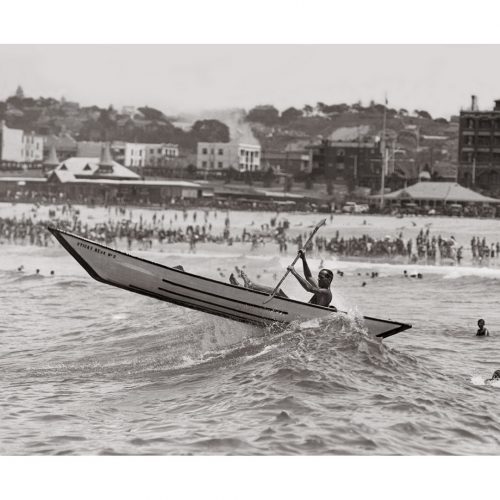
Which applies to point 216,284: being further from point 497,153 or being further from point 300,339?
point 497,153

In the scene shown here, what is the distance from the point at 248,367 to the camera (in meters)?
9.63

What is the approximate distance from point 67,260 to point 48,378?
357 cm

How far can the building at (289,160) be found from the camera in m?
11.8

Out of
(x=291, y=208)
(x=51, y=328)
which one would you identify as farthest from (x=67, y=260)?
(x=291, y=208)

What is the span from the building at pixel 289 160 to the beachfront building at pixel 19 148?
300 cm

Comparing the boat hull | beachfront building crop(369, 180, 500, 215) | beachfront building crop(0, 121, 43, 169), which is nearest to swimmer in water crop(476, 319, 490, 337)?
the boat hull

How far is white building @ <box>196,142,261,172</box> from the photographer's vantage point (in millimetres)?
12016

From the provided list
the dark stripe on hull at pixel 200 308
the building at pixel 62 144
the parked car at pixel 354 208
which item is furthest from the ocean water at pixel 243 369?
the building at pixel 62 144

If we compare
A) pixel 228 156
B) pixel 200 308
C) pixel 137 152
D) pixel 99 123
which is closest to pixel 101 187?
pixel 137 152

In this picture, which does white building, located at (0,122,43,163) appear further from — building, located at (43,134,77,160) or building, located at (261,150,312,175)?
building, located at (261,150,312,175)

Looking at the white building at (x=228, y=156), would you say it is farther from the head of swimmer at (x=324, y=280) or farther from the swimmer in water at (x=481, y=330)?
the swimmer in water at (x=481, y=330)

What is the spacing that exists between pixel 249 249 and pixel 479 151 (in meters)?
3.14

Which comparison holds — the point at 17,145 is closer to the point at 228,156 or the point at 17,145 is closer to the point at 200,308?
the point at 228,156

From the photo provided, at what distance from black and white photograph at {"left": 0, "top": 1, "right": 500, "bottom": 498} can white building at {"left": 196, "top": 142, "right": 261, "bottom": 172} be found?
0.04 metres
